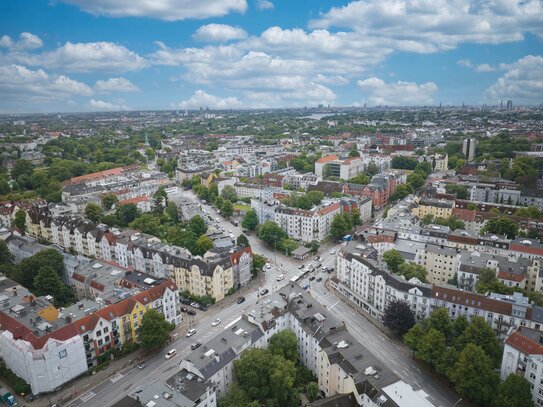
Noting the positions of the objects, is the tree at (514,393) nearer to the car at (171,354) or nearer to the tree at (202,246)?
the car at (171,354)

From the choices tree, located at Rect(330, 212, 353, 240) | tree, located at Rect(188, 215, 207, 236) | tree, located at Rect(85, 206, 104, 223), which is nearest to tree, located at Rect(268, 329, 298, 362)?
tree, located at Rect(330, 212, 353, 240)

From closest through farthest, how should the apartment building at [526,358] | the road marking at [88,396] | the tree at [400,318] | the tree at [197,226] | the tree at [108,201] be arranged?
the apartment building at [526,358] < the road marking at [88,396] < the tree at [400,318] < the tree at [197,226] < the tree at [108,201]

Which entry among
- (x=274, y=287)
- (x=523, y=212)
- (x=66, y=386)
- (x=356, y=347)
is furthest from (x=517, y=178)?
(x=66, y=386)

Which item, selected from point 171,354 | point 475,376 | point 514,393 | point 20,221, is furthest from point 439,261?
point 20,221

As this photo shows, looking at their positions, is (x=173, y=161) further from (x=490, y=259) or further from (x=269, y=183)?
(x=490, y=259)

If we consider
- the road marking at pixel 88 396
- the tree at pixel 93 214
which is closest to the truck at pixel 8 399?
the road marking at pixel 88 396
